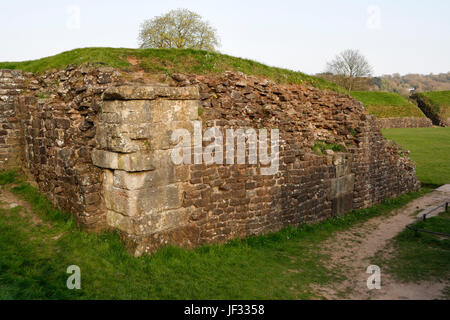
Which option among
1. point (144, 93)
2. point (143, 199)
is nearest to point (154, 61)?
point (144, 93)

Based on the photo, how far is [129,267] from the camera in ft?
19.6

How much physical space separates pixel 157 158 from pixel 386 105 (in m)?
45.7

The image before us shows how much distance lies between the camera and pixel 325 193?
1043 cm

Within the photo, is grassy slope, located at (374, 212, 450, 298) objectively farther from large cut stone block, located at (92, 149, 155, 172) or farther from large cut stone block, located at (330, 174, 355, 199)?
large cut stone block, located at (92, 149, 155, 172)

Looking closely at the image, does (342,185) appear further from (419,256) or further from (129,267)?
(129,267)

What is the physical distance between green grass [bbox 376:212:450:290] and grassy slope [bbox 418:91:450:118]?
45.8 meters

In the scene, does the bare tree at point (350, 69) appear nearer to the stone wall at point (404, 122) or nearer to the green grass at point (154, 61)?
the stone wall at point (404, 122)

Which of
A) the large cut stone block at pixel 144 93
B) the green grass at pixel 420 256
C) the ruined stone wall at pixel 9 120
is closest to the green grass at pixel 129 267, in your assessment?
the ruined stone wall at pixel 9 120

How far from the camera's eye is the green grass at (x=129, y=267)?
5316 mm

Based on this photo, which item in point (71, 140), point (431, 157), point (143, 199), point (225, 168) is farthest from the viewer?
point (431, 157)

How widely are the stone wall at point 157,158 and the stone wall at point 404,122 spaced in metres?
37.6

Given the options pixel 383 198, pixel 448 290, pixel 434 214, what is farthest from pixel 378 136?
pixel 448 290

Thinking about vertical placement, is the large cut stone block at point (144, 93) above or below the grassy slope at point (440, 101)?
below

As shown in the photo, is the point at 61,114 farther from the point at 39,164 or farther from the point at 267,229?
the point at 267,229
